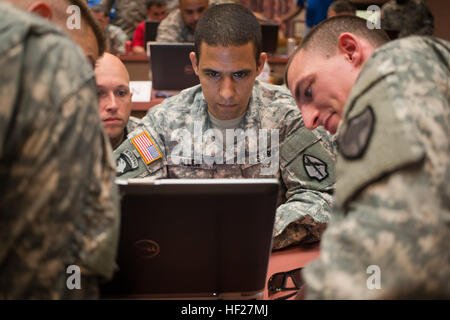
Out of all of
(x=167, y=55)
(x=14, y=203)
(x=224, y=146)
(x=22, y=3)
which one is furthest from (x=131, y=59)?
(x=14, y=203)

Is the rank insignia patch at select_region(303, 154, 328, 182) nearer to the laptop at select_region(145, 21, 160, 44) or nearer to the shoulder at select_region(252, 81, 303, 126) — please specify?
the shoulder at select_region(252, 81, 303, 126)

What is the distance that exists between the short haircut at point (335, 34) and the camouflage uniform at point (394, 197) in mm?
437

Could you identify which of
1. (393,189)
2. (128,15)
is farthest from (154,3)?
(393,189)

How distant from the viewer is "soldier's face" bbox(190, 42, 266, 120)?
4.83ft

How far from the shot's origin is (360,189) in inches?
23.7

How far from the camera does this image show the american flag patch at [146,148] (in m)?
1.51

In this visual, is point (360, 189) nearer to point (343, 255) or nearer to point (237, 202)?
point (343, 255)

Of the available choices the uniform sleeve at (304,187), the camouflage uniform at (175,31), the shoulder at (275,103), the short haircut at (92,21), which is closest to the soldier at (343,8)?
the camouflage uniform at (175,31)

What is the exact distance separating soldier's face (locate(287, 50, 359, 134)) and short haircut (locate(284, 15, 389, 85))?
0.10ft

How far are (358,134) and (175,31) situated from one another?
336 centimetres

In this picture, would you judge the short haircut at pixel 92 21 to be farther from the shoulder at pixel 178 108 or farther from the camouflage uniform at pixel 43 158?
the shoulder at pixel 178 108

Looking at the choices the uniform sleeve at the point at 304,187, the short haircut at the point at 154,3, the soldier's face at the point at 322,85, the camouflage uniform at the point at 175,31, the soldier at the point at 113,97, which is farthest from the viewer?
the short haircut at the point at 154,3

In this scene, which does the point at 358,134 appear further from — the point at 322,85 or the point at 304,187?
the point at 304,187

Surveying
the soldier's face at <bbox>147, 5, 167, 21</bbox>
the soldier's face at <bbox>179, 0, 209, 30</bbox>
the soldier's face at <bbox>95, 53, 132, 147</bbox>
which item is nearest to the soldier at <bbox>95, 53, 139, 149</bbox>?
the soldier's face at <bbox>95, 53, 132, 147</bbox>
